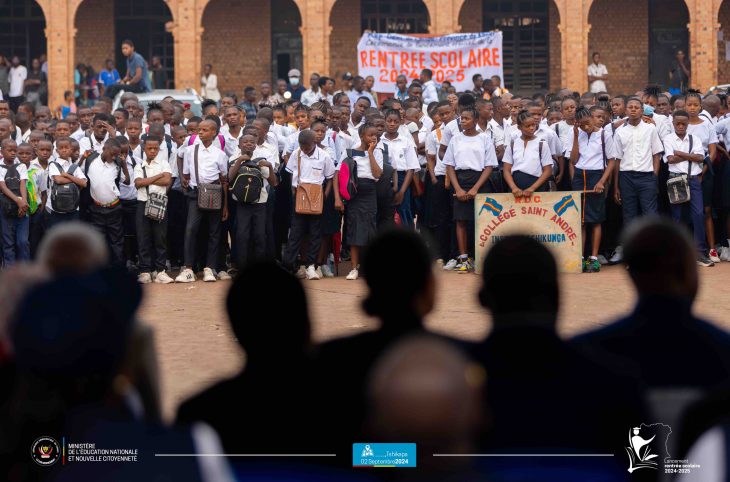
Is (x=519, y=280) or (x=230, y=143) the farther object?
(x=230, y=143)

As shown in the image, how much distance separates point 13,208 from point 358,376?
906cm

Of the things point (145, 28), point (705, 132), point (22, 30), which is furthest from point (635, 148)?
point (22, 30)

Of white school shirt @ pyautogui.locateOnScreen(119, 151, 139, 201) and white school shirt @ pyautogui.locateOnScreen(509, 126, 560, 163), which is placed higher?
white school shirt @ pyautogui.locateOnScreen(509, 126, 560, 163)

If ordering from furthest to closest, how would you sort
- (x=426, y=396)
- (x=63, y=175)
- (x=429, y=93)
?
(x=429, y=93) → (x=63, y=175) → (x=426, y=396)

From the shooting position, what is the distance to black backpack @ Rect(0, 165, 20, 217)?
11297 millimetres

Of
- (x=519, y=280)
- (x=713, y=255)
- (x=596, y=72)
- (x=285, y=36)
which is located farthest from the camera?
(x=285, y=36)

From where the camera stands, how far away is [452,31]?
2761cm

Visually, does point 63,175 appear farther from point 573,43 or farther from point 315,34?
point 573,43

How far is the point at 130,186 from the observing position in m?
11.5

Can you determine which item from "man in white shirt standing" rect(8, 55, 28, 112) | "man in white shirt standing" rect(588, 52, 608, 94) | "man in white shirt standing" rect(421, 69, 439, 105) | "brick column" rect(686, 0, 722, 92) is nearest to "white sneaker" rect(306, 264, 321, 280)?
"man in white shirt standing" rect(421, 69, 439, 105)

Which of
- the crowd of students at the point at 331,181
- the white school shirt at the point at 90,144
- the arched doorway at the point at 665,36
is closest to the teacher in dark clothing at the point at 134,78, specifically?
Result: the white school shirt at the point at 90,144

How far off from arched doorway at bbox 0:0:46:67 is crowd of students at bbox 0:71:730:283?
17.0 meters

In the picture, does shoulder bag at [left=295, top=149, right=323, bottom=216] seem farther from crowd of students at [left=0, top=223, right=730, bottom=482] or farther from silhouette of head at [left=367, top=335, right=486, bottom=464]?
silhouette of head at [left=367, top=335, right=486, bottom=464]

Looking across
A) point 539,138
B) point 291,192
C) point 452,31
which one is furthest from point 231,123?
point 452,31
